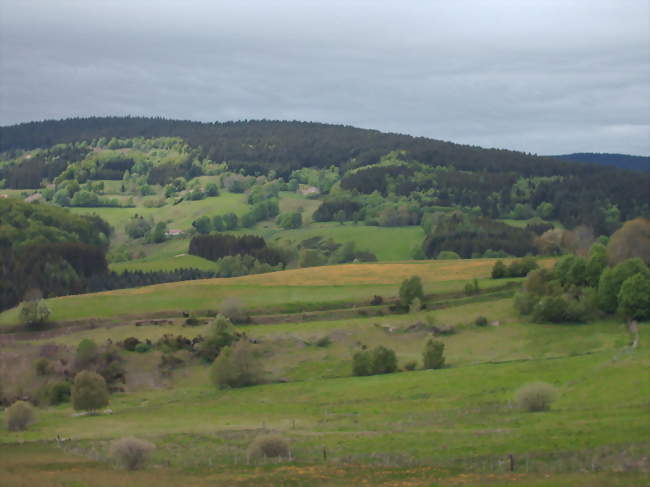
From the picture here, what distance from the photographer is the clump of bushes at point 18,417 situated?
64.1 meters

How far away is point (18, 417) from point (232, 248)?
409 ft

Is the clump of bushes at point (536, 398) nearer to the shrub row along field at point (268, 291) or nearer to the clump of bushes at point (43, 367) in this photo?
the clump of bushes at point (43, 367)

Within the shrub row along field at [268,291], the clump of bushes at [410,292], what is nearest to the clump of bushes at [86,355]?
the shrub row along field at [268,291]

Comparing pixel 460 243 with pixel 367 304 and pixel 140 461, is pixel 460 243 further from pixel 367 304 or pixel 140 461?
pixel 140 461

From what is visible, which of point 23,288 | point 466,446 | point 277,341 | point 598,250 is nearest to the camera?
point 466,446

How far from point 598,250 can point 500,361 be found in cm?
3129

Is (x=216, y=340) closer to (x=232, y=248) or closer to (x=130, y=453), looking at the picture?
(x=130, y=453)

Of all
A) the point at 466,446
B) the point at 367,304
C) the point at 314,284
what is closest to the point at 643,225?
the point at 367,304

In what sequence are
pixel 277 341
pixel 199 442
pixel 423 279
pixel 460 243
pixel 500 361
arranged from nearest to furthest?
pixel 199 442
pixel 500 361
pixel 277 341
pixel 423 279
pixel 460 243

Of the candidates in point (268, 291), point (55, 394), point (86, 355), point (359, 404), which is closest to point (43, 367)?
point (86, 355)

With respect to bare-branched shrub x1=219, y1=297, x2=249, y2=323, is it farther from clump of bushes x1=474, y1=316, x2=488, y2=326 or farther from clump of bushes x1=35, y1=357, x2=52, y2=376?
clump of bushes x1=474, y1=316, x2=488, y2=326

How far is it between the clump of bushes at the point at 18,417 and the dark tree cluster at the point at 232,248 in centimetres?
11411

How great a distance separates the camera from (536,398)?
54281mm

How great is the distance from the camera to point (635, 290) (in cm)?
8619
